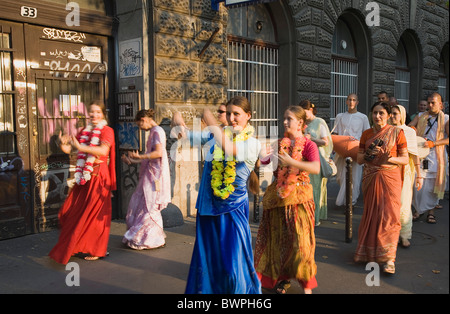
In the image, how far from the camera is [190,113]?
24.9 feet

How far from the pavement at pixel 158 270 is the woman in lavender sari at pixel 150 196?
170 mm

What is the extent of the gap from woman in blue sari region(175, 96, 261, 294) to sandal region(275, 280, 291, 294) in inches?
24.7

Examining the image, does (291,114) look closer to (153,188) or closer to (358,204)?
(153,188)

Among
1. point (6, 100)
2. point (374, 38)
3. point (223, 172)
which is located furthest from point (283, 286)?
point (374, 38)

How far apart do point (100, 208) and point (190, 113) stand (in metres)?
2.75

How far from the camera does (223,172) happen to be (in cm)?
379

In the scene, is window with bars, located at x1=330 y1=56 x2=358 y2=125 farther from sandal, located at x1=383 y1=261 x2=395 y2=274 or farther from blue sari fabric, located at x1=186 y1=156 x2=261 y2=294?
blue sari fabric, located at x1=186 y1=156 x2=261 y2=294

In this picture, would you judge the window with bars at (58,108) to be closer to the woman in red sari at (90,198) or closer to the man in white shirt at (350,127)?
the woman in red sari at (90,198)

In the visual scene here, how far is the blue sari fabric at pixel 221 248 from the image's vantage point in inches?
145

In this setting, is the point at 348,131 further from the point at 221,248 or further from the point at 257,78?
the point at 221,248

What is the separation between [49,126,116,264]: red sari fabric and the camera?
5164mm

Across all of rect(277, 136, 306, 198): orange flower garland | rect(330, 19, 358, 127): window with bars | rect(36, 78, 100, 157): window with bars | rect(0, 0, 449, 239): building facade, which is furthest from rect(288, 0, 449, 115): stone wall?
rect(277, 136, 306, 198): orange flower garland

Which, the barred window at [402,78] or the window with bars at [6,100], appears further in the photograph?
the barred window at [402,78]

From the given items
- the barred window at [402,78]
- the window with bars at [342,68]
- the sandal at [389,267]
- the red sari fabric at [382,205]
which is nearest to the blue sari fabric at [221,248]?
the sandal at [389,267]
